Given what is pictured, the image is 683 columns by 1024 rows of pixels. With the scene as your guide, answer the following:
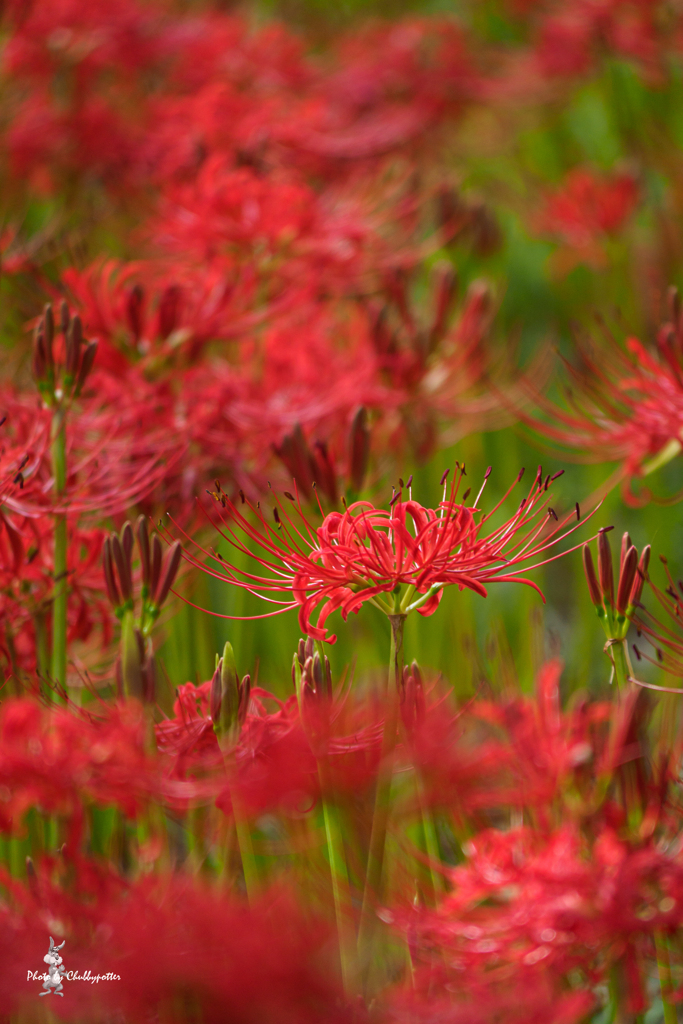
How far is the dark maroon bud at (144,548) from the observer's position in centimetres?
61

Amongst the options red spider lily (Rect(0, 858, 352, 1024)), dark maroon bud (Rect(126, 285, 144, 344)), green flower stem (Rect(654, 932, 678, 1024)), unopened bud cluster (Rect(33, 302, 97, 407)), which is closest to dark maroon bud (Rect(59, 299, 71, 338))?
unopened bud cluster (Rect(33, 302, 97, 407))

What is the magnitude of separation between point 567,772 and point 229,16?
1581mm

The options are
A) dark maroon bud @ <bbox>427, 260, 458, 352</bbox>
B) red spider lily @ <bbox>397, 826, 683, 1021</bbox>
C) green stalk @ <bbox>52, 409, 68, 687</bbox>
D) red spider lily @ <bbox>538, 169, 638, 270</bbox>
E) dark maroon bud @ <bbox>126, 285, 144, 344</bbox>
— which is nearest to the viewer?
red spider lily @ <bbox>397, 826, 683, 1021</bbox>

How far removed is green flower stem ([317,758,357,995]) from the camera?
53 cm

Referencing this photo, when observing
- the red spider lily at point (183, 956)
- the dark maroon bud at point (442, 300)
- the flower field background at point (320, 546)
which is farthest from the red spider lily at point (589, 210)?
the red spider lily at point (183, 956)

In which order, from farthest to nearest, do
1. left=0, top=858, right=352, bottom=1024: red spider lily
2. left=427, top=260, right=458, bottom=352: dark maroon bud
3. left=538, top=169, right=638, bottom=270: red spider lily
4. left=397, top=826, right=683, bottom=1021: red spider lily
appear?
left=538, top=169, right=638, bottom=270: red spider lily
left=427, top=260, right=458, bottom=352: dark maroon bud
left=397, top=826, right=683, bottom=1021: red spider lily
left=0, top=858, right=352, bottom=1024: red spider lily

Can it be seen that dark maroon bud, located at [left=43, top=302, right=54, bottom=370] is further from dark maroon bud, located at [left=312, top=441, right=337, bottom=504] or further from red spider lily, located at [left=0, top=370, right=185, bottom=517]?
dark maroon bud, located at [left=312, top=441, right=337, bottom=504]

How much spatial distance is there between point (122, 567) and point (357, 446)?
0.21 m

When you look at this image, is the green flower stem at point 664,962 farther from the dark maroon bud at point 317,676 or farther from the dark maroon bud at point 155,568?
the dark maroon bud at point 155,568

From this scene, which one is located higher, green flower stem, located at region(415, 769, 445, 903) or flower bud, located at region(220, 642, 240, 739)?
flower bud, located at region(220, 642, 240, 739)

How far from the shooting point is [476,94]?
5.05ft

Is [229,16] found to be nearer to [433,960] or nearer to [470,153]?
[470,153]

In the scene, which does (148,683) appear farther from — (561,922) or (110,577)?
(561,922)

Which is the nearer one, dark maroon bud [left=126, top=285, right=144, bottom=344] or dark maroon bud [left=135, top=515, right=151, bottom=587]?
dark maroon bud [left=135, top=515, right=151, bottom=587]
